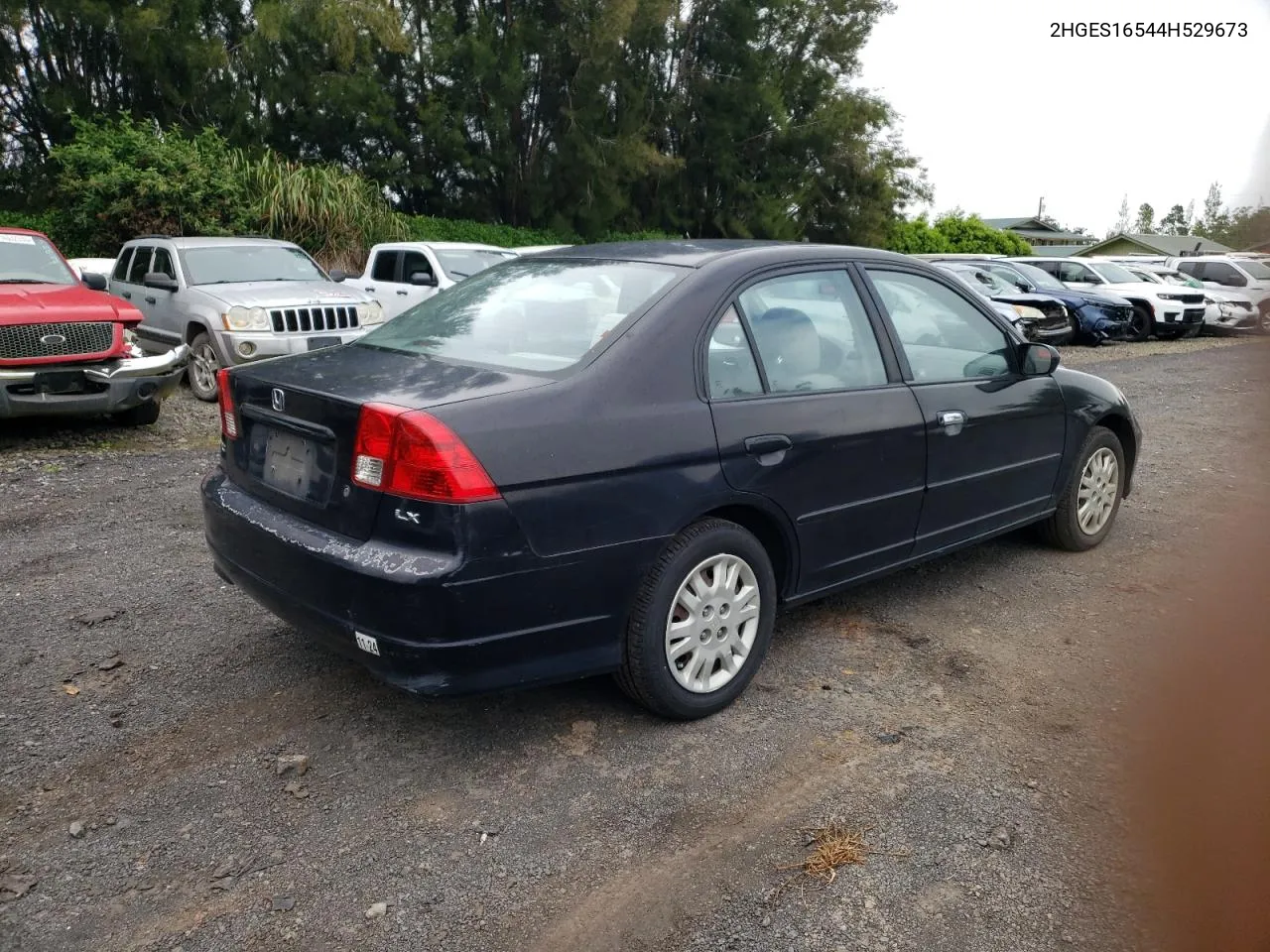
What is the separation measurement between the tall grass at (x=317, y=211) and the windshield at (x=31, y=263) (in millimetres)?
7972

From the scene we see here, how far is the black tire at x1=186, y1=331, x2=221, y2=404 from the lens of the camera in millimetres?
9438

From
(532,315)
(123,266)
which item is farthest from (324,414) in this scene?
(123,266)

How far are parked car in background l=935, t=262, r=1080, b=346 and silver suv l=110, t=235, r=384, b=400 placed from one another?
8.81 meters

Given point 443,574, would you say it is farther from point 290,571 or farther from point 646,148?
point 646,148

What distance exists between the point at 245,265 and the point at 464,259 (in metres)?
3.01

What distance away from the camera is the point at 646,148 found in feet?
80.3

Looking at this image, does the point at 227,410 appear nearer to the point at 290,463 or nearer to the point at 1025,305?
the point at 290,463

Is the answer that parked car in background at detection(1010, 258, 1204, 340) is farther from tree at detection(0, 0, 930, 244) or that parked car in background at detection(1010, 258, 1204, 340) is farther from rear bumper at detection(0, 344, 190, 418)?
rear bumper at detection(0, 344, 190, 418)

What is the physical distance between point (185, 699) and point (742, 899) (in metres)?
2.16

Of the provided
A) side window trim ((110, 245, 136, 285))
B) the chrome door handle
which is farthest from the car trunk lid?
side window trim ((110, 245, 136, 285))

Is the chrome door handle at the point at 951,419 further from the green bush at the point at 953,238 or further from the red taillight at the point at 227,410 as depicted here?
the green bush at the point at 953,238

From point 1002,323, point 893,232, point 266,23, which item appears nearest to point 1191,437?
point 1002,323

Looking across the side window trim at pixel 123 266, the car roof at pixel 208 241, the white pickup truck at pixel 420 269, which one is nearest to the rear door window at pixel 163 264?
the car roof at pixel 208 241

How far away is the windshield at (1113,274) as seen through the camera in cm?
2045
